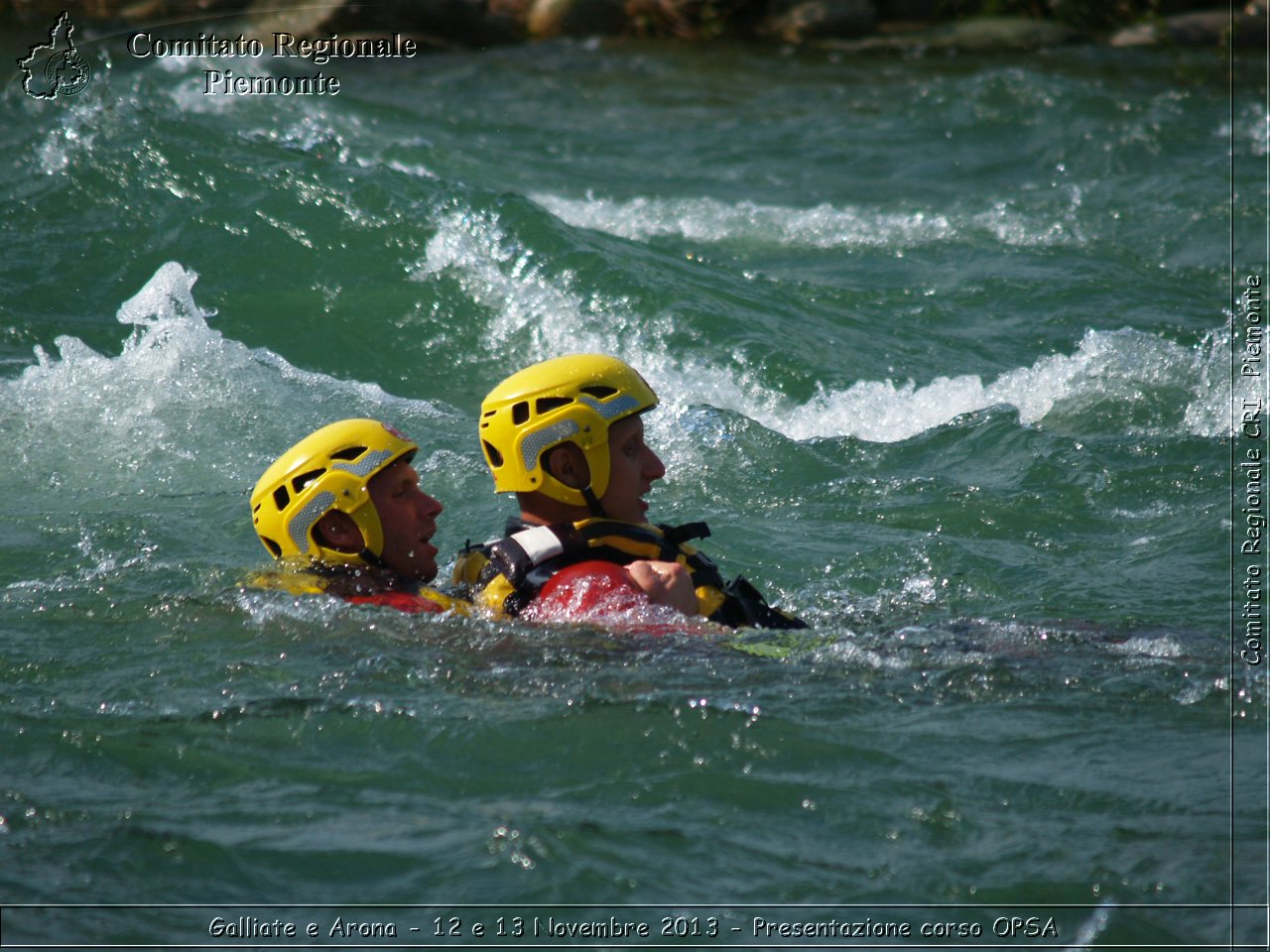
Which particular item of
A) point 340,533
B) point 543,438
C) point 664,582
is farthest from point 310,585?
point 664,582

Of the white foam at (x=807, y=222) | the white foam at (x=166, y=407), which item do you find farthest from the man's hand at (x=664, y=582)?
the white foam at (x=807, y=222)

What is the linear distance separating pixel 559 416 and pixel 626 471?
0.99ft

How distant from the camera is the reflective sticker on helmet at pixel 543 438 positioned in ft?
16.6

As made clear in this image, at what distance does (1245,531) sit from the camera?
21.5 feet

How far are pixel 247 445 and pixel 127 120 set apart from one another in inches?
186

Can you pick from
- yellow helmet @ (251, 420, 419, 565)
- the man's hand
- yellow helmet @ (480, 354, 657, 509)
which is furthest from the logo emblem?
the man's hand

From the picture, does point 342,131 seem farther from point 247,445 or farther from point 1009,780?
point 1009,780

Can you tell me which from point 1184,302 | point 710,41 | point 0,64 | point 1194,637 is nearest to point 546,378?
point 1194,637

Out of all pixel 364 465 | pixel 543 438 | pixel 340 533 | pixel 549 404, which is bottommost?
pixel 340 533

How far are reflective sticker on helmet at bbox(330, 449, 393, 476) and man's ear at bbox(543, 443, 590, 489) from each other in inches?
25.8

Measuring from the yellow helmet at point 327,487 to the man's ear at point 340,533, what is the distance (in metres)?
0.02

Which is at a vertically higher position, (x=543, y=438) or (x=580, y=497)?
(x=543, y=438)

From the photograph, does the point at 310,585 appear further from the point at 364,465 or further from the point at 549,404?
the point at 549,404

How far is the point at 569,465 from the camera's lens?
5109mm
